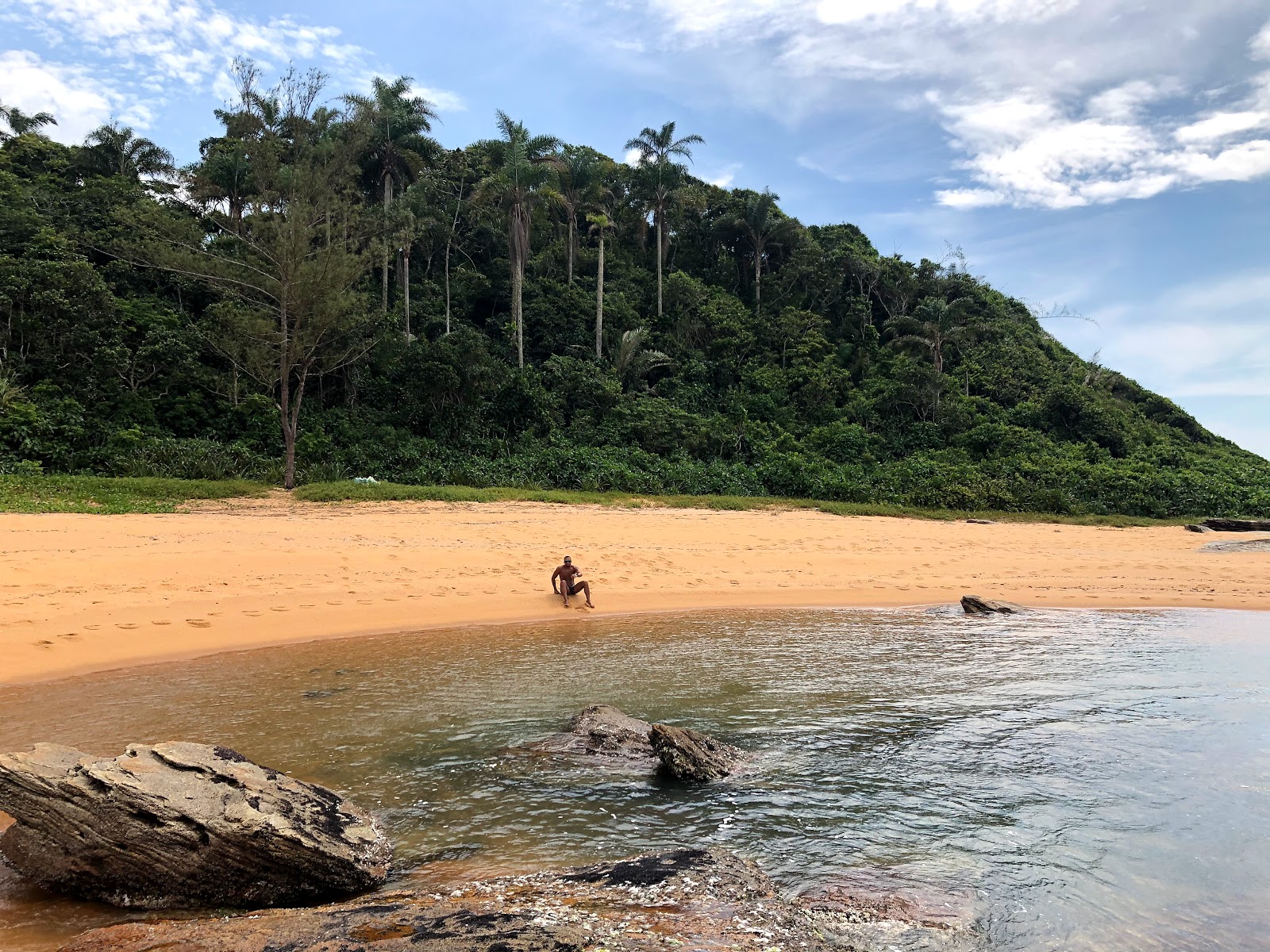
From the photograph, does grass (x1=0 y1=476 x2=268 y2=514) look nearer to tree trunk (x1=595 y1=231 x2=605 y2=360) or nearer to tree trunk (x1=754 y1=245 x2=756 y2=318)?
tree trunk (x1=595 y1=231 x2=605 y2=360)

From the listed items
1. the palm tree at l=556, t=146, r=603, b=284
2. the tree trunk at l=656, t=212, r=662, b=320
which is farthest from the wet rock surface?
the tree trunk at l=656, t=212, r=662, b=320

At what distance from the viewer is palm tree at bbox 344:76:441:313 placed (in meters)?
36.2

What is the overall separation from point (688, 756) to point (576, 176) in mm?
38320

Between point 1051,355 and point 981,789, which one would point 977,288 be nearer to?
point 1051,355

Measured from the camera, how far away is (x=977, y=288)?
46.9m

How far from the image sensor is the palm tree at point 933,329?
124ft

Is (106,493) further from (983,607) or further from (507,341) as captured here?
(507,341)

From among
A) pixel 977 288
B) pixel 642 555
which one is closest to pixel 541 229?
pixel 977 288

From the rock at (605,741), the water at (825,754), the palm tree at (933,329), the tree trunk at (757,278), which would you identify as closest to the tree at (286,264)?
the water at (825,754)

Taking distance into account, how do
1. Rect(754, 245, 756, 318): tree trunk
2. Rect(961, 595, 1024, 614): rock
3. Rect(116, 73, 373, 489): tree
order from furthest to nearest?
Rect(754, 245, 756, 318): tree trunk
Rect(116, 73, 373, 489): tree
Rect(961, 595, 1024, 614): rock

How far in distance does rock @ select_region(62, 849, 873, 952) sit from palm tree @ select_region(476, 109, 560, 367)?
3167 centimetres

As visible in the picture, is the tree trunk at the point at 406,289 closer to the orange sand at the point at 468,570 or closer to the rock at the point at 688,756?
the orange sand at the point at 468,570

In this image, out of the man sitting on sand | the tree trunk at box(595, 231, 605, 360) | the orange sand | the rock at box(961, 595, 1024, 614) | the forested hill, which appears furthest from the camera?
the tree trunk at box(595, 231, 605, 360)

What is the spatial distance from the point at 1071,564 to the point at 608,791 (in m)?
14.5
